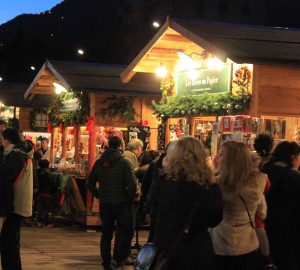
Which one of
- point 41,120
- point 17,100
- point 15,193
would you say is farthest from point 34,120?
point 15,193

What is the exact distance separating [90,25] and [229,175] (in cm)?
9725

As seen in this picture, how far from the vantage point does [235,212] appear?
18.4 ft

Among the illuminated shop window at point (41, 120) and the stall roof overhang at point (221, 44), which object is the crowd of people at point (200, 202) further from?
the illuminated shop window at point (41, 120)

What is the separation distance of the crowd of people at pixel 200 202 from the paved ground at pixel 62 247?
0.87 meters

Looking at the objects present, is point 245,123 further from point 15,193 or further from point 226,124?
point 15,193

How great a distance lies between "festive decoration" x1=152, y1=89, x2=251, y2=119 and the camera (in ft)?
35.1

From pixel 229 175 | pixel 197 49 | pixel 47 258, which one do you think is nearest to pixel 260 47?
pixel 197 49

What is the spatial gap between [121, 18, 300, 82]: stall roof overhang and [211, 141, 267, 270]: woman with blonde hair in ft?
14.8

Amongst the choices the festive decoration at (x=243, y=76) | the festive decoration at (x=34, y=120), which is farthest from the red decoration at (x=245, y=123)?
the festive decoration at (x=34, y=120)

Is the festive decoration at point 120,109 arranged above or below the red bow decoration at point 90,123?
above

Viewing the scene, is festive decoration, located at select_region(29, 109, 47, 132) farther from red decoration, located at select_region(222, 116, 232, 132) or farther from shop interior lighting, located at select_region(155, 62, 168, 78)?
red decoration, located at select_region(222, 116, 232, 132)

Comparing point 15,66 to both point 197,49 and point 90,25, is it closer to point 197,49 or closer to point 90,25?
point 90,25

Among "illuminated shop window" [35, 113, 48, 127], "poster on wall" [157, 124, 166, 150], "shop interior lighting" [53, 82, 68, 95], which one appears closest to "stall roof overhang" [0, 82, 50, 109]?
"illuminated shop window" [35, 113, 48, 127]

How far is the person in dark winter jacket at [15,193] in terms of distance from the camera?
26.0ft
